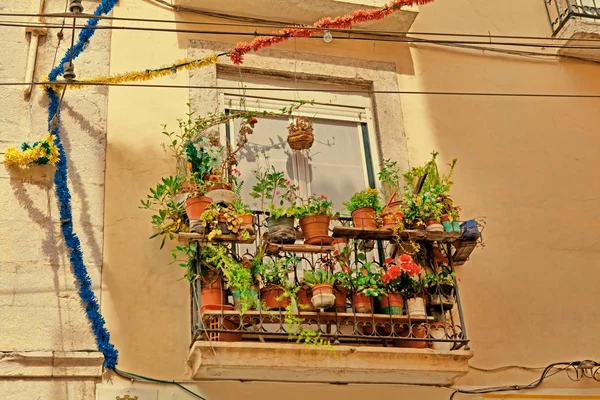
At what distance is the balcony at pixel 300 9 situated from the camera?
8320mm

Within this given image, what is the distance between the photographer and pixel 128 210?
7230 mm

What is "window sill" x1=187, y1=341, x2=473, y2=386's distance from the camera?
6.43m

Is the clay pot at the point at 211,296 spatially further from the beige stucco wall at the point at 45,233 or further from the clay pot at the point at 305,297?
the beige stucco wall at the point at 45,233

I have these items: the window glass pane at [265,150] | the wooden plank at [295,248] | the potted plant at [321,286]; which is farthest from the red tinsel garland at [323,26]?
the potted plant at [321,286]

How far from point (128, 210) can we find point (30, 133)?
97 cm

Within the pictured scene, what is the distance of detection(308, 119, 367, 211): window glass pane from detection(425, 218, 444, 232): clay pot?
3.14ft

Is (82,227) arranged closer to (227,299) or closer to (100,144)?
(100,144)

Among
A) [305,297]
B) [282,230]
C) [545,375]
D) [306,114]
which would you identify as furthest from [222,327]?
[545,375]

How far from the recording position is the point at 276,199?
25.4 ft

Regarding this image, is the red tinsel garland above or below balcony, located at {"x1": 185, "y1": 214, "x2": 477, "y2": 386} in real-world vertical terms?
above

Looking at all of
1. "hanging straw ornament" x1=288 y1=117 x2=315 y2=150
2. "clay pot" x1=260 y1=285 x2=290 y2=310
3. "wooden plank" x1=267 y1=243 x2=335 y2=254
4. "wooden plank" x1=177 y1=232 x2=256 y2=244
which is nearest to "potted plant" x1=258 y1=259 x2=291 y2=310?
"clay pot" x1=260 y1=285 x2=290 y2=310

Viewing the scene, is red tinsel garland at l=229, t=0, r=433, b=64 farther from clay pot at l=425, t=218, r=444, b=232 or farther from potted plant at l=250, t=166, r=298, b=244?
clay pot at l=425, t=218, r=444, b=232

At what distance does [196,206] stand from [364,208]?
4.24 ft

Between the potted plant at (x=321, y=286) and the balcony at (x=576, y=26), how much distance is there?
12.6 feet
